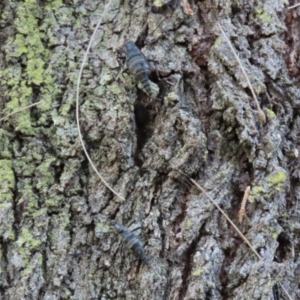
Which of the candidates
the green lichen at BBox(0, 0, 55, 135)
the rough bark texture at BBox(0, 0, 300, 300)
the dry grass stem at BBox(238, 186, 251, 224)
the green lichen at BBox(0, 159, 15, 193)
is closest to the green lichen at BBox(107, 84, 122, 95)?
the rough bark texture at BBox(0, 0, 300, 300)

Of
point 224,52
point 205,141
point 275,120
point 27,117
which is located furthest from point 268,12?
point 27,117

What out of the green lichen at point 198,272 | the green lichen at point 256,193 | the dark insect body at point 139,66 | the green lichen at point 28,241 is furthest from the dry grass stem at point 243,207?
the green lichen at point 28,241

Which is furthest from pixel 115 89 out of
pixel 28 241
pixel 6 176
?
pixel 28 241

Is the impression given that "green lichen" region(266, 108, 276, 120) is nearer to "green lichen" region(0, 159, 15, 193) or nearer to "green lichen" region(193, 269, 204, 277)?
"green lichen" region(193, 269, 204, 277)

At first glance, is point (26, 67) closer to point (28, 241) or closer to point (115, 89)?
point (115, 89)

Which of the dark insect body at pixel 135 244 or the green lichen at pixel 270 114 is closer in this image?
the dark insect body at pixel 135 244

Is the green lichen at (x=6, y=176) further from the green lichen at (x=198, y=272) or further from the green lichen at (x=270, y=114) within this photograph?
the green lichen at (x=270, y=114)

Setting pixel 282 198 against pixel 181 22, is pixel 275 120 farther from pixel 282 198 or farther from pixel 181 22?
pixel 181 22
